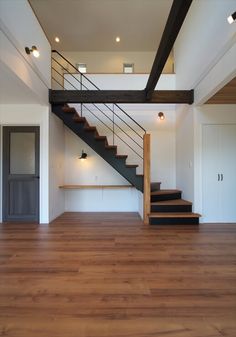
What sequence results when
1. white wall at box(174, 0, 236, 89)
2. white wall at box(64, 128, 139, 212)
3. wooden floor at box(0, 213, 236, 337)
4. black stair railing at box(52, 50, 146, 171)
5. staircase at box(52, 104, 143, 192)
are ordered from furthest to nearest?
white wall at box(64, 128, 139, 212) → black stair railing at box(52, 50, 146, 171) → staircase at box(52, 104, 143, 192) → white wall at box(174, 0, 236, 89) → wooden floor at box(0, 213, 236, 337)

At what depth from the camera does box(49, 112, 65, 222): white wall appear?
5.37 meters

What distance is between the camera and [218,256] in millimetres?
3178

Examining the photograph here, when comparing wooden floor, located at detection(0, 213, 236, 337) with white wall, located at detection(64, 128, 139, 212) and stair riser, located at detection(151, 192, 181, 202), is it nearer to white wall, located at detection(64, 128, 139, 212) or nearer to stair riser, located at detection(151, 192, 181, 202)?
stair riser, located at detection(151, 192, 181, 202)

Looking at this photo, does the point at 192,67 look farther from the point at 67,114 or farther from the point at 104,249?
the point at 104,249

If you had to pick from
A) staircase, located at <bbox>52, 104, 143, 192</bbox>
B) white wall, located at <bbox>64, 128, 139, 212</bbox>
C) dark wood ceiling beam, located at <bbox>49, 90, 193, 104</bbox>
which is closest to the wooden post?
staircase, located at <bbox>52, 104, 143, 192</bbox>

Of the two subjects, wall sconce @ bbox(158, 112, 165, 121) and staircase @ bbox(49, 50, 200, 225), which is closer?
staircase @ bbox(49, 50, 200, 225)

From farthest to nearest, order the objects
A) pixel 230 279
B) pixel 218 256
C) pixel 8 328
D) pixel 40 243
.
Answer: pixel 40 243 → pixel 218 256 → pixel 230 279 → pixel 8 328

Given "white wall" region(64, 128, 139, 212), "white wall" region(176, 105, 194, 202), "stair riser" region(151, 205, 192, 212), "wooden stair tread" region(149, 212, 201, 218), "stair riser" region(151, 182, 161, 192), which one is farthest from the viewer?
"white wall" region(64, 128, 139, 212)

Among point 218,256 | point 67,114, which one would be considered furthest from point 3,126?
point 218,256

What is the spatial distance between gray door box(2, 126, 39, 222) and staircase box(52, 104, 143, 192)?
76 cm

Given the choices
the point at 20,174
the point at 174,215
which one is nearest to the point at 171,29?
the point at 174,215

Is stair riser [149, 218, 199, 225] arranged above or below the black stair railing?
below

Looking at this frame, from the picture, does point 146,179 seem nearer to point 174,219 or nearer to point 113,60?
point 174,219

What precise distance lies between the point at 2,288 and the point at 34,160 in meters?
3.36
